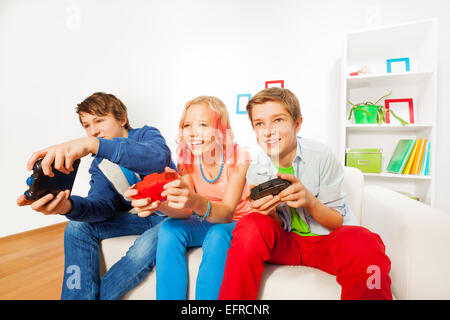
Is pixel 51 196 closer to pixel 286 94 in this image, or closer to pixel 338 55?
pixel 286 94

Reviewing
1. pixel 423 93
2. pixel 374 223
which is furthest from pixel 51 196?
pixel 423 93

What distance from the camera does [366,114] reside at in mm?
978

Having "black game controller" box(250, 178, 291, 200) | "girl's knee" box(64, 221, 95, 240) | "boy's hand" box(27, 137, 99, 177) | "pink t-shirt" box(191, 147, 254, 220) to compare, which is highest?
"boy's hand" box(27, 137, 99, 177)

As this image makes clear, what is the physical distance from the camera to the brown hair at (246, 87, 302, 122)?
21.0 inches

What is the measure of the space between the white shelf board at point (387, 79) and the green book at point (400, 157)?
0.98 feet

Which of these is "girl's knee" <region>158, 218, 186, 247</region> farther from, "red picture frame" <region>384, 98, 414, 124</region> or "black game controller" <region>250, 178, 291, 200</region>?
"red picture frame" <region>384, 98, 414, 124</region>

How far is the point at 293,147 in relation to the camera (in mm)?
604

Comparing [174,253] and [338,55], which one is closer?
[174,253]

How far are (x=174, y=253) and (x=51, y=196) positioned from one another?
0.29 metres

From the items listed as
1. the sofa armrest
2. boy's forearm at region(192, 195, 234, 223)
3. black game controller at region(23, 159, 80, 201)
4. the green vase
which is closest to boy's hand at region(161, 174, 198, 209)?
boy's forearm at region(192, 195, 234, 223)

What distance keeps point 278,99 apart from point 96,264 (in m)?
0.70

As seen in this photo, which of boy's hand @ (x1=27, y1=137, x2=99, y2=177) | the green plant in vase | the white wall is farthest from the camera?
the green plant in vase

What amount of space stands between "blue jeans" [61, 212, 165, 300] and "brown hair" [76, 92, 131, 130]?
13.8 inches

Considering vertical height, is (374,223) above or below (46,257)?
above
